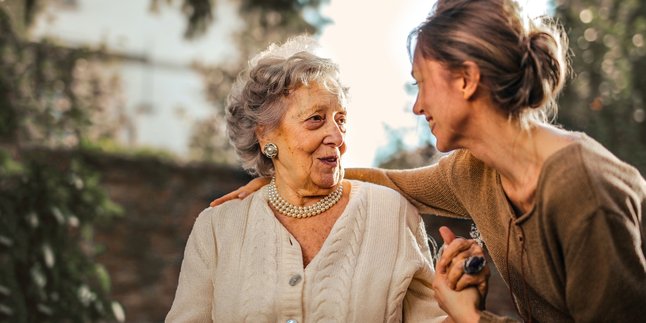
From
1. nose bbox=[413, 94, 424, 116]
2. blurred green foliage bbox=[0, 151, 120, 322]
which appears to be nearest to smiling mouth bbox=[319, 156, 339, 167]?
nose bbox=[413, 94, 424, 116]

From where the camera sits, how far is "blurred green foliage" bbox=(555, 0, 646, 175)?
6.05 meters

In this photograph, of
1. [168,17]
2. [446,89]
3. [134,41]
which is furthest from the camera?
[168,17]

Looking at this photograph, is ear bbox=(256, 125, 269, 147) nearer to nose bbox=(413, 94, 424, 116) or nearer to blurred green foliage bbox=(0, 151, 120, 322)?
nose bbox=(413, 94, 424, 116)

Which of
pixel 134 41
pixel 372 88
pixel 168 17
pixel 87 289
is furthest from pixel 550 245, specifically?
pixel 168 17

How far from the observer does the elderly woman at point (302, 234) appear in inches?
102

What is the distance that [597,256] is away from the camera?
202 cm

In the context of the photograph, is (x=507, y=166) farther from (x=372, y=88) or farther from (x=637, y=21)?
(x=637, y=21)

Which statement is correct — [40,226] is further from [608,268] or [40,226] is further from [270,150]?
[608,268]

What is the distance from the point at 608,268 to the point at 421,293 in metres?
0.79

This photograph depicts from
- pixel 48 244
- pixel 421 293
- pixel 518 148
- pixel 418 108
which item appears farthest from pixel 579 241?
pixel 48 244

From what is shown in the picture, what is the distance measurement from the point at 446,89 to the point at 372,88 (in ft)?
6.80

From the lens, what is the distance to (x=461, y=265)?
229 centimetres

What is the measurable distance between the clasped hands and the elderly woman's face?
0.56m

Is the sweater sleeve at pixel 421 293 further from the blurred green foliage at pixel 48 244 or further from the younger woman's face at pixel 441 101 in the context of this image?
the blurred green foliage at pixel 48 244
